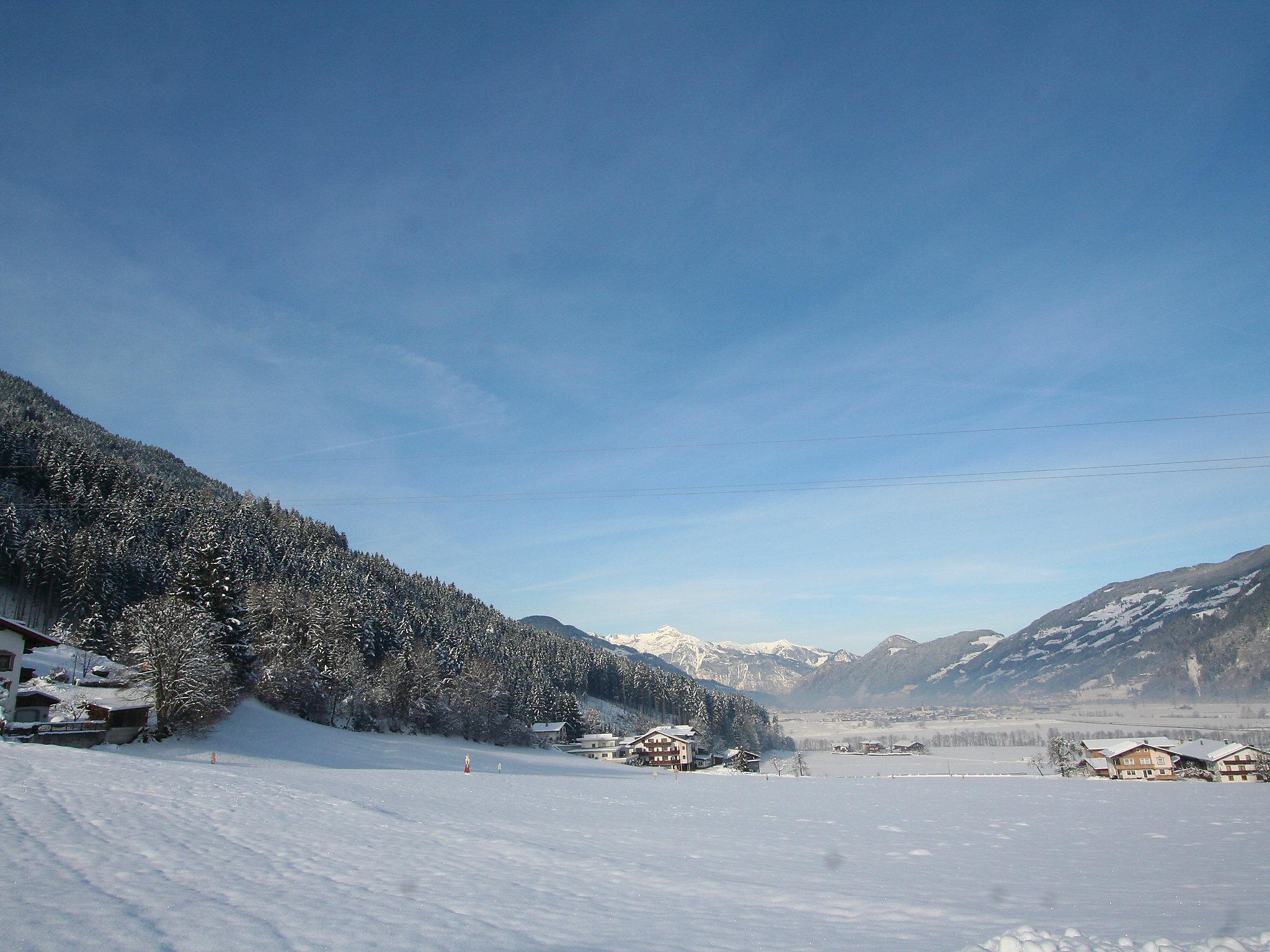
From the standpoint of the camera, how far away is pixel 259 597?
64.8 metres

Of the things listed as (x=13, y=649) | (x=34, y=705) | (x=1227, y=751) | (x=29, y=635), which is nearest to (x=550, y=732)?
(x=34, y=705)

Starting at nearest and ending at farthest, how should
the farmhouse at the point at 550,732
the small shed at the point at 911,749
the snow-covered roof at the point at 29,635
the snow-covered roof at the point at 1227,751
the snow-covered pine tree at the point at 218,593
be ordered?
1. the snow-covered roof at the point at 29,635
2. the snow-covered pine tree at the point at 218,593
3. the snow-covered roof at the point at 1227,751
4. the farmhouse at the point at 550,732
5. the small shed at the point at 911,749

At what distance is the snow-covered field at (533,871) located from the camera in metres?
8.49

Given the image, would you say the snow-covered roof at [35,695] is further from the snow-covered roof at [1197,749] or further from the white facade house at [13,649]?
the snow-covered roof at [1197,749]

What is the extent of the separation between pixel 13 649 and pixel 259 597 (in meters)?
23.3

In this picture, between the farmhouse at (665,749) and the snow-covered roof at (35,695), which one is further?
the farmhouse at (665,749)

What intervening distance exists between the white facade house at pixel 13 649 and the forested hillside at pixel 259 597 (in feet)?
15.0

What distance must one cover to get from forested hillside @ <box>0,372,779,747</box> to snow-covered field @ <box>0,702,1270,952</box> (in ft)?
105

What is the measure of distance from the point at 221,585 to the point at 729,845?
4676 centimetres

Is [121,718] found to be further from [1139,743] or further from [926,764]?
[926,764]

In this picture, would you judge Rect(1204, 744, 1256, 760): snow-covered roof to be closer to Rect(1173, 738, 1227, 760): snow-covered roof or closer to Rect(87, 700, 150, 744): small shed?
Rect(1173, 738, 1227, 760): snow-covered roof

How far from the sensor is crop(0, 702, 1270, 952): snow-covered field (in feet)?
27.9

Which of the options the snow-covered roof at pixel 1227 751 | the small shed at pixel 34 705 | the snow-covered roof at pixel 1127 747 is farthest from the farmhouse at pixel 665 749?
the small shed at pixel 34 705

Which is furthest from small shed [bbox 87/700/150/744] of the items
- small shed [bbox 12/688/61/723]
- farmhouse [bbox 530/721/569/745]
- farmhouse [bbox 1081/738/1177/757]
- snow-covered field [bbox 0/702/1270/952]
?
farmhouse [bbox 1081/738/1177/757]
